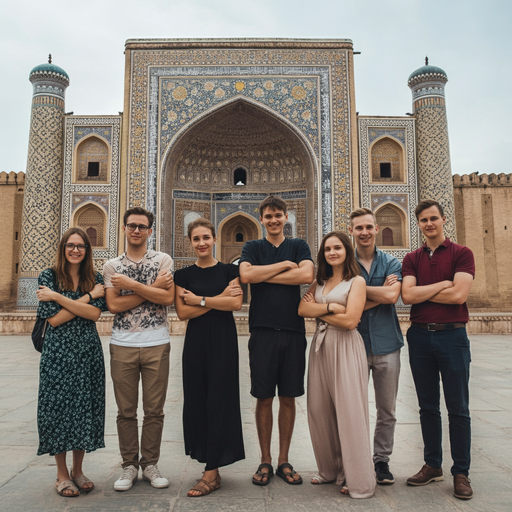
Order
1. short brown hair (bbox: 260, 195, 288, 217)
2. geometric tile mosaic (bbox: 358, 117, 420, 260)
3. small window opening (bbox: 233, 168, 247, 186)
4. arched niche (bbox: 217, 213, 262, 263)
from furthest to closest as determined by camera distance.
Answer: small window opening (bbox: 233, 168, 247, 186) < arched niche (bbox: 217, 213, 262, 263) < geometric tile mosaic (bbox: 358, 117, 420, 260) < short brown hair (bbox: 260, 195, 288, 217)

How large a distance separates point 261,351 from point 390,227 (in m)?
12.4

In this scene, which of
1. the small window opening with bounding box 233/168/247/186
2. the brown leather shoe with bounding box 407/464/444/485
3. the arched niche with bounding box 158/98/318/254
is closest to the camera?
the brown leather shoe with bounding box 407/464/444/485

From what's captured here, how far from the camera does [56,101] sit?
1358 centimetres

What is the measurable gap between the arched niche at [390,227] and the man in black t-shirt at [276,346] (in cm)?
1198

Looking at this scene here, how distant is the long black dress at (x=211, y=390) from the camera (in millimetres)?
2135

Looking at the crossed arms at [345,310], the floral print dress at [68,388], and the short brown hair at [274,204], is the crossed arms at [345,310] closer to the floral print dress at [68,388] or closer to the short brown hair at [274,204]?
the short brown hair at [274,204]

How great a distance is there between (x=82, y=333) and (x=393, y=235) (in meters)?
12.8

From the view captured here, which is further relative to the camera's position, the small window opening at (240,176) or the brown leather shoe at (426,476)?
the small window opening at (240,176)

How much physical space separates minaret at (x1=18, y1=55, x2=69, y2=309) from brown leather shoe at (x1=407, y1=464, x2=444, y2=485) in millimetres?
12470

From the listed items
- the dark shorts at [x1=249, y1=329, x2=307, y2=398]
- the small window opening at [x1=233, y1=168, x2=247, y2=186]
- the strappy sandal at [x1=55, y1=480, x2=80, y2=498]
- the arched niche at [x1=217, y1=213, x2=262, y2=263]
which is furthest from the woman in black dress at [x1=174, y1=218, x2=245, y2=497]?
the small window opening at [x1=233, y1=168, x2=247, y2=186]

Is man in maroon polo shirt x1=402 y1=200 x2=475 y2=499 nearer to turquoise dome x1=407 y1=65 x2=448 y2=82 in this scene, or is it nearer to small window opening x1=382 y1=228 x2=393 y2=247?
small window opening x1=382 y1=228 x2=393 y2=247

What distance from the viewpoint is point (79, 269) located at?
7.49ft

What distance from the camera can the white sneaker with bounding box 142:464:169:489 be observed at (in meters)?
2.08

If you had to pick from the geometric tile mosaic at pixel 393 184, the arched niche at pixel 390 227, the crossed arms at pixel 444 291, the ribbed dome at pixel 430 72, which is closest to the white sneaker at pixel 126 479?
the crossed arms at pixel 444 291
